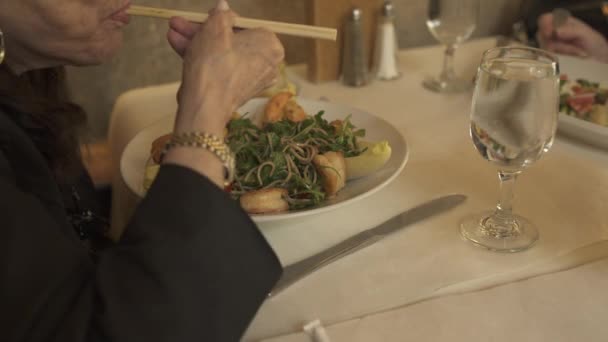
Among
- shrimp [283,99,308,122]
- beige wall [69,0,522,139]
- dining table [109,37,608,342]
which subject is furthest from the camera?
beige wall [69,0,522,139]

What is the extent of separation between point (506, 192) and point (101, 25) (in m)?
0.59

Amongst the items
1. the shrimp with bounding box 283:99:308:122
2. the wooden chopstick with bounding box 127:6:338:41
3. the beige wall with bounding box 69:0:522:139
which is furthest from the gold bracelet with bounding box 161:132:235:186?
the beige wall with bounding box 69:0:522:139

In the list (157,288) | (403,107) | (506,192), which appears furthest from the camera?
(403,107)

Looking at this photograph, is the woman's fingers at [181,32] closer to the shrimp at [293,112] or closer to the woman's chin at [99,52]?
the woman's chin at [99,52]

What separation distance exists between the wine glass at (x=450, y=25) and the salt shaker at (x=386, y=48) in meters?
0.08

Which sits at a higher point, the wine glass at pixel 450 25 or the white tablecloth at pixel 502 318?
the wine glass at pixel 450 25

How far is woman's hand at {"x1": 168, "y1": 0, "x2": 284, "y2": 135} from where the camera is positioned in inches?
25.5

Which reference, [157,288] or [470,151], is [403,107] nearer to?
[470,151]

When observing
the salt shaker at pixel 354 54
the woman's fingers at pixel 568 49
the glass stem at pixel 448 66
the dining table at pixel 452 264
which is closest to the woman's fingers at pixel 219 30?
the dining table at pixel 452 264

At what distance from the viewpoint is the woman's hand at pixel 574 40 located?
1.34m

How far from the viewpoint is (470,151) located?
1025 millimetres

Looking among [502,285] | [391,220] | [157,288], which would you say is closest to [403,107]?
[391,220]

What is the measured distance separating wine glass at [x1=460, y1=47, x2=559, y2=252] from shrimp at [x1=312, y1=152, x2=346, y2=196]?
178mm

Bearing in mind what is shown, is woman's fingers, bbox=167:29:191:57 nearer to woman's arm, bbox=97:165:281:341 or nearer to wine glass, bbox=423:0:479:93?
woman's arm, bbox=97:165:281:341
